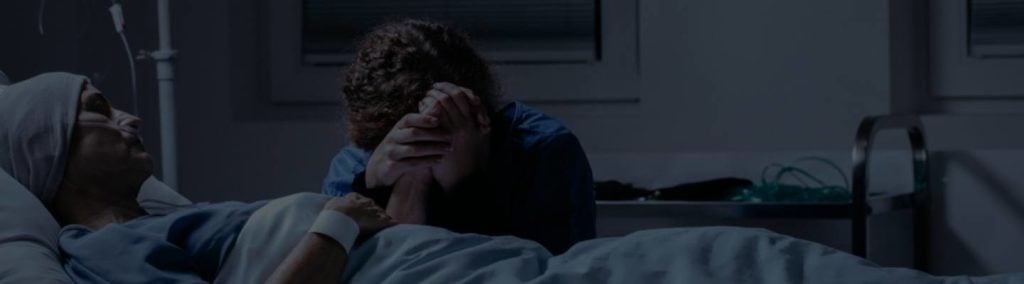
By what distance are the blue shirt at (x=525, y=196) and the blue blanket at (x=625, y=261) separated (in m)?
0.24

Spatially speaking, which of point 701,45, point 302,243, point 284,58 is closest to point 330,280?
point 302,243

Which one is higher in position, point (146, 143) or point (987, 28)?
point (987, 28)

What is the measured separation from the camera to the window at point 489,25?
10.4 ft

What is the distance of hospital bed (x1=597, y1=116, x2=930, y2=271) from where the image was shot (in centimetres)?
249

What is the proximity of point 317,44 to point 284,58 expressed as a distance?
0.08 metres

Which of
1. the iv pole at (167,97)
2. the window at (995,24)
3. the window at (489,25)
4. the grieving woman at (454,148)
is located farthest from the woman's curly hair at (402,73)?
the window at (995,24)

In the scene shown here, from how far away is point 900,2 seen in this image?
9.54 ft

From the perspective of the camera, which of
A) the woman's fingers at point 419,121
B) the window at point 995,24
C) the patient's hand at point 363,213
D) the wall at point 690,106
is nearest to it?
the patient's hand at point 363,213

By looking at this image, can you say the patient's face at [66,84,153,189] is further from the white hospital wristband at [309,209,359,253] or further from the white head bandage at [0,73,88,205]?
the white hospital wristband at [309,209,359,253]

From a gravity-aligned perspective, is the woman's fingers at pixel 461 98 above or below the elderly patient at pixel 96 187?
above

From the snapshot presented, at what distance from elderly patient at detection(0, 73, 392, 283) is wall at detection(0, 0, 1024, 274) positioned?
126 centimetres

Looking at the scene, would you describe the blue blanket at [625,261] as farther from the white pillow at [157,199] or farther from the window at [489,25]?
the window at [489,25]

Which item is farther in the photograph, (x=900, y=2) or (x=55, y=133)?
(x=900, y=2)

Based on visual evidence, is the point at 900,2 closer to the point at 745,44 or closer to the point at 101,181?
the point at 745,44
